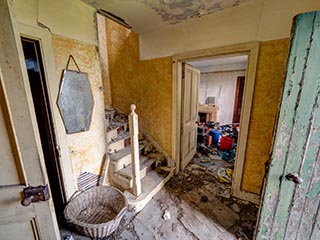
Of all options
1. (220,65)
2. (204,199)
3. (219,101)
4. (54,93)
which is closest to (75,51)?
(54,93)

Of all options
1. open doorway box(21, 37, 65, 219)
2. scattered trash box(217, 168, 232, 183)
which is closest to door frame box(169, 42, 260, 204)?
scattered trash box(217, 168, 232, 183)

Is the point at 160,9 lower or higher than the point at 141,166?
higher

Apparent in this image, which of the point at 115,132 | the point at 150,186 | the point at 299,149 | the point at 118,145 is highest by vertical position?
the point at 299,149

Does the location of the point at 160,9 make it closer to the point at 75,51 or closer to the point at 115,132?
the point at 75,51

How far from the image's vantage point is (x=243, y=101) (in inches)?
69.0

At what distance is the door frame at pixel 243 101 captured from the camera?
5.30 ft

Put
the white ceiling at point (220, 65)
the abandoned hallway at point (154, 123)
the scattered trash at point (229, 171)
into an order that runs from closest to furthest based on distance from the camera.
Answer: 1. the abandoned hallway at point (154, 123)
2. the scattered trash at point (229, 171)
3. the white ceiling at point (220, 65)

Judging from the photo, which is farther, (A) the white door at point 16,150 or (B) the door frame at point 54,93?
(B) the door frame at point 54,93

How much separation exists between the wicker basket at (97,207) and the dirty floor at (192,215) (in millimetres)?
150

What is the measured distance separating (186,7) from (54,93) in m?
1.65

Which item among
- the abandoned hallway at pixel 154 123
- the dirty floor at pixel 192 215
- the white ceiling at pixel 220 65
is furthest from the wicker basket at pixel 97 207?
the white ceiling at pixel 220 65

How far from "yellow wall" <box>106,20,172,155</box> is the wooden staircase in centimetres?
26

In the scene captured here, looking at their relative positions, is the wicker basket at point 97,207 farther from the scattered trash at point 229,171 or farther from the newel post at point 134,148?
the scattered trash at point 229,171

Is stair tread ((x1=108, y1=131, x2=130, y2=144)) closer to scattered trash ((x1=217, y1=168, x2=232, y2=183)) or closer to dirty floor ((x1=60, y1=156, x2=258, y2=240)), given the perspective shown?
dirty floor ((x1=60, y1=156, x2=258, y2=240))
